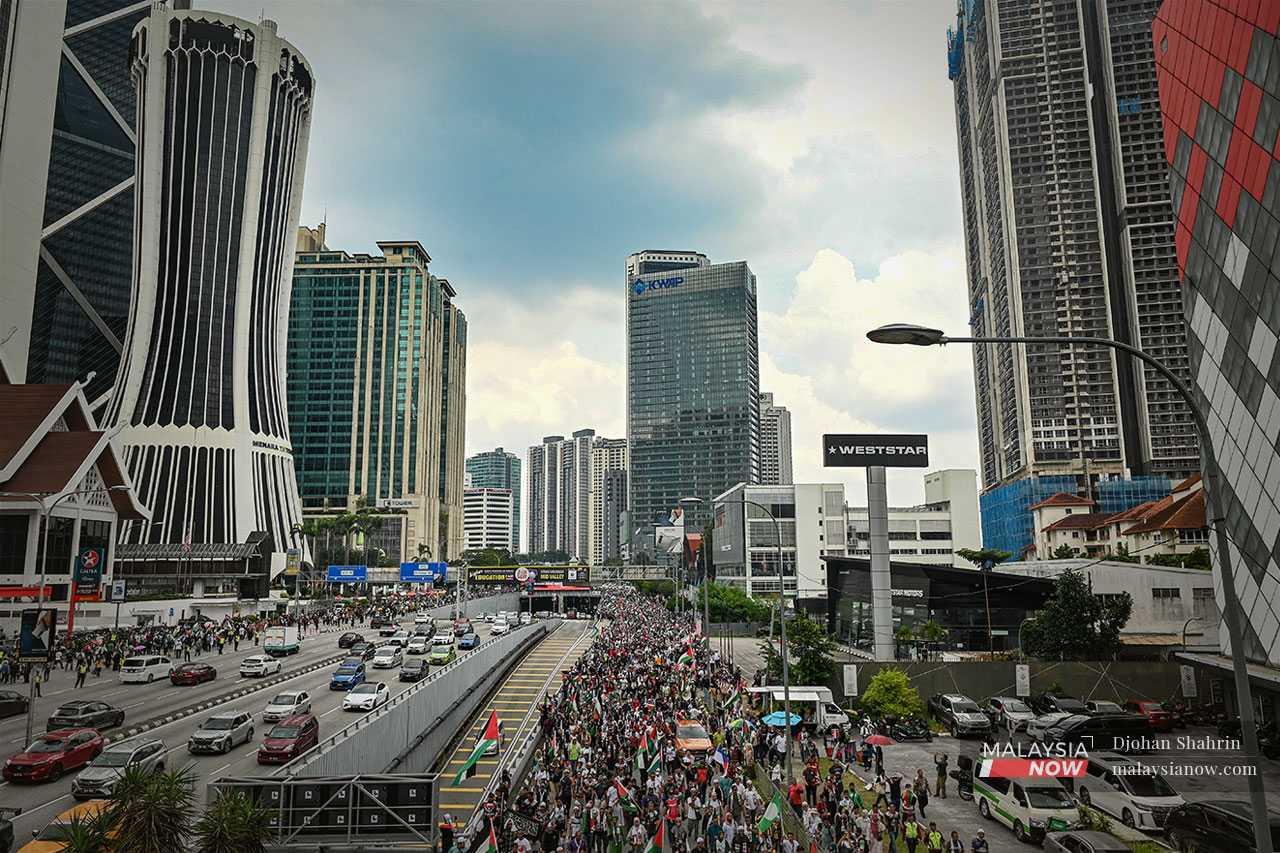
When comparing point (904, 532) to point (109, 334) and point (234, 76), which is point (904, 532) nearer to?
point (234, 76)

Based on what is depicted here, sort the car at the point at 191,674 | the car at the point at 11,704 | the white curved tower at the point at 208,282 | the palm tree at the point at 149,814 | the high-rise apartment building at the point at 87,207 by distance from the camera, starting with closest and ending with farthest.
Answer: the palm tree at the point at 149,814, the car at the point at 11,704, the car at the point at 191,674, the white curved tower at the point at 208,282, the high-rise apartment building at the point at 87,207

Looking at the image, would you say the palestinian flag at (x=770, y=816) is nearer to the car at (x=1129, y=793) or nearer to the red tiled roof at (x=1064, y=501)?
the car at (x=1129, y=793)

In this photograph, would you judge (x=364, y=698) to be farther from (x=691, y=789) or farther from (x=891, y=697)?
(x=891, y=697)

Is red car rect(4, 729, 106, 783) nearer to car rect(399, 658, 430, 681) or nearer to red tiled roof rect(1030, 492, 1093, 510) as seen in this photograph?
car rect(399, 658, 430, 681)

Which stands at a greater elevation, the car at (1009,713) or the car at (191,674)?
the car at (191,674)

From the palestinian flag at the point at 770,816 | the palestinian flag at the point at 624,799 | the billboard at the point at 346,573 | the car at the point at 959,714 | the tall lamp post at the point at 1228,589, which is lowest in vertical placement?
the car at the point at 959,714

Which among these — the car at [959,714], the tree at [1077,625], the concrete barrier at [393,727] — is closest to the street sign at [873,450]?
the tree at [1077,625]
